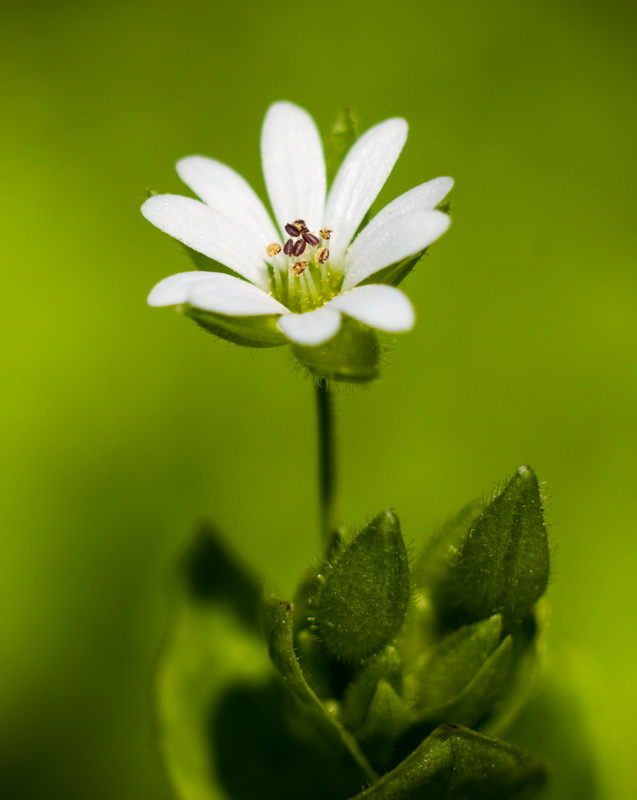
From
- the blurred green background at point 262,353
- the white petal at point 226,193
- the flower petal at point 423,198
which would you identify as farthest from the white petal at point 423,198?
the blurred green background at point 262,353

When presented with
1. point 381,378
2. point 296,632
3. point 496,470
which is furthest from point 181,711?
point 496,470

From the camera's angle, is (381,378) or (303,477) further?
(303,477)

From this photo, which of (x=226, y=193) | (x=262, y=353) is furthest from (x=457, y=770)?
(x=262, y=353)

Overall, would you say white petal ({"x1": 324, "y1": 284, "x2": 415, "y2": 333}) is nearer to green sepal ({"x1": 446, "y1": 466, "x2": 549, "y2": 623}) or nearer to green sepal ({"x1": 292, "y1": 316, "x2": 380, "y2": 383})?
green sepal ({"x1": 292, "y1": 316, "x2": 380, "y2": 383})

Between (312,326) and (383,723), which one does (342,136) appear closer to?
(312,326)

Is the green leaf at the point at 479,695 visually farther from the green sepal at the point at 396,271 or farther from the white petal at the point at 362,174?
the white petal at the point at 362,174

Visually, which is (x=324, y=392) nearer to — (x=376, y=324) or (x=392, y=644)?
(x=376, y=324)
